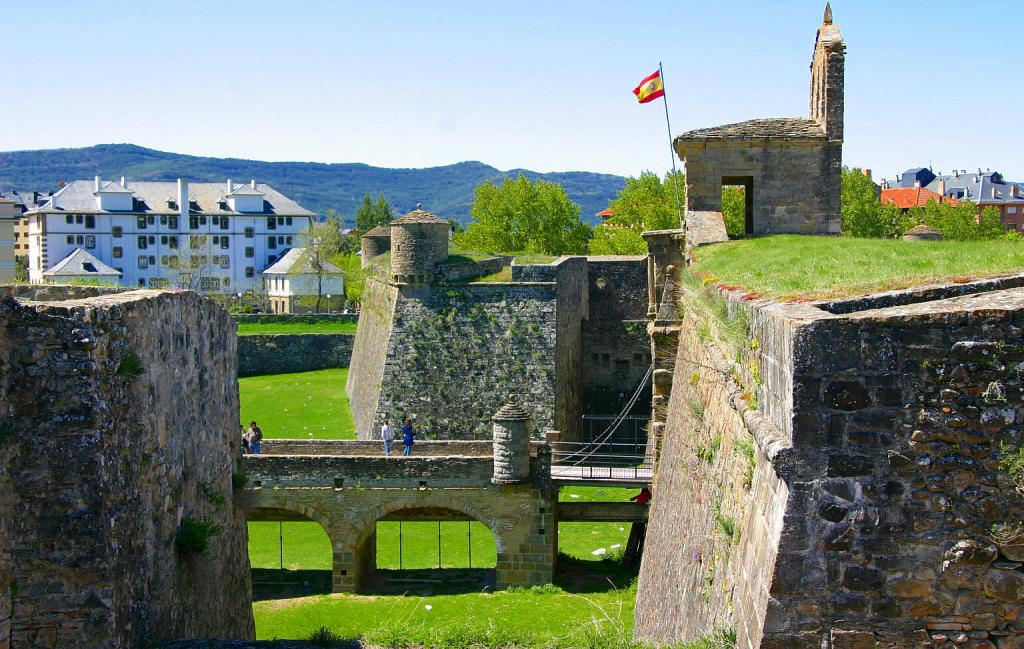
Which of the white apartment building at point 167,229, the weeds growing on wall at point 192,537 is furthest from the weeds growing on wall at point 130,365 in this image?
the white apartment building at point 167,229

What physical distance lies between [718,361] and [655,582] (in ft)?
12.6

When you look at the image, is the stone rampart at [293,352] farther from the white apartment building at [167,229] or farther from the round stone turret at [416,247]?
the white apartment building at [167,229]

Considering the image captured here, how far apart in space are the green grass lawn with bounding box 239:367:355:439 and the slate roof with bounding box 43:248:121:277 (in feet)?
101

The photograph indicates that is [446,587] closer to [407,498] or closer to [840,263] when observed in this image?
[407,498]

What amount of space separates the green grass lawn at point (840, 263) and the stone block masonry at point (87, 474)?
5.21 metres

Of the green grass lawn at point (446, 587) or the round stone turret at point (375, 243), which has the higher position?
the round stone turret at point (375, 243)

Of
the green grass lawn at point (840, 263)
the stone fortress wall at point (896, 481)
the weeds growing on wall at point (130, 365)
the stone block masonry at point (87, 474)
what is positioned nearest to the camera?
the stone fortress wall at point (896, 481)

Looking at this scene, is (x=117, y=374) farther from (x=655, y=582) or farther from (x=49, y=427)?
(x=655, y=582)

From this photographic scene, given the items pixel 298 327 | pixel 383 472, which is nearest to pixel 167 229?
pixel 298 327

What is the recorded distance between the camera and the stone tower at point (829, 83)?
20.0m

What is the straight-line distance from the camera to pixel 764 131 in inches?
784

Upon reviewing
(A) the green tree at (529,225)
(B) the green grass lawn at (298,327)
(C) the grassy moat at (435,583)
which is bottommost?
(C) the grassy moat at (435,583)

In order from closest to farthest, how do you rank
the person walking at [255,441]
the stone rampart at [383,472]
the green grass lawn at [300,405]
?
the stone rampart at [383,472]
the person walking at [255,441]
the green grass lawn at [300,405]

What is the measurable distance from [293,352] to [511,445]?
33082 millimetres
